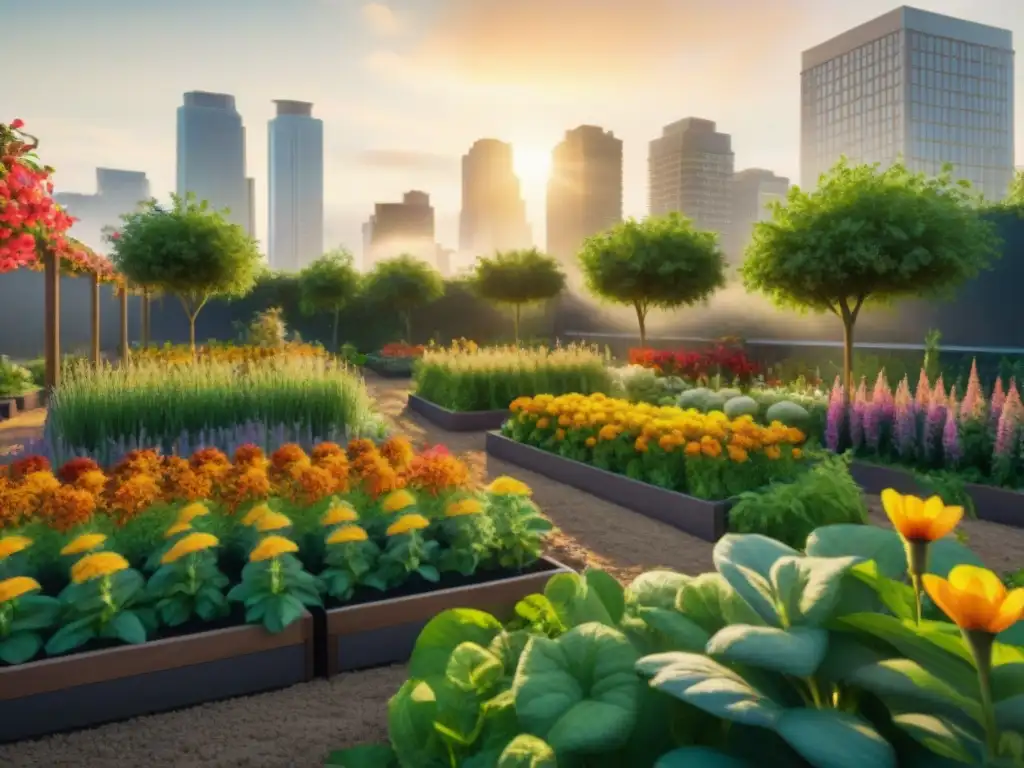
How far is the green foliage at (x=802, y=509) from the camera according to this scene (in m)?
4.41

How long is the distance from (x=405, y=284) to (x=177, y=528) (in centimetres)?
2008

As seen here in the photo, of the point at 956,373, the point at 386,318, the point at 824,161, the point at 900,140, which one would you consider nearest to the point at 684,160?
the point at 824,161

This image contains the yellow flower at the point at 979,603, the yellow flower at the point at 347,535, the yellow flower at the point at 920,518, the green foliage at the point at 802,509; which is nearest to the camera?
the yellow flower at the point at 979,603

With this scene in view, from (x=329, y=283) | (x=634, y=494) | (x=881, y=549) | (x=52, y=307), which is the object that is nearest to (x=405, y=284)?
(x=329, y=283)

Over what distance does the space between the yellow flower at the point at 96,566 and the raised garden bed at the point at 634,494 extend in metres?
3.64

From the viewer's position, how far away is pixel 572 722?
4.17 ft

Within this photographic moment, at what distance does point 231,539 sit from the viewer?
3301 millimetres

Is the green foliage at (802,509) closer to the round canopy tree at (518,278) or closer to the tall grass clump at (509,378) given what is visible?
the tall grass clump at (509,378)

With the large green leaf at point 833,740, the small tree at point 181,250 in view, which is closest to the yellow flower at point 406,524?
the large green leaf at point 833,740

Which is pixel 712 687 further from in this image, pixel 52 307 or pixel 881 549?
pixel 52 307

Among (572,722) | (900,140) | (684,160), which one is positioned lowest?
(572,722)

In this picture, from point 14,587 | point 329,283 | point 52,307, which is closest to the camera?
point 14,587

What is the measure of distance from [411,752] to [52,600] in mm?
1820

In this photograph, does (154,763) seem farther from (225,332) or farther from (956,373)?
(225,332)
